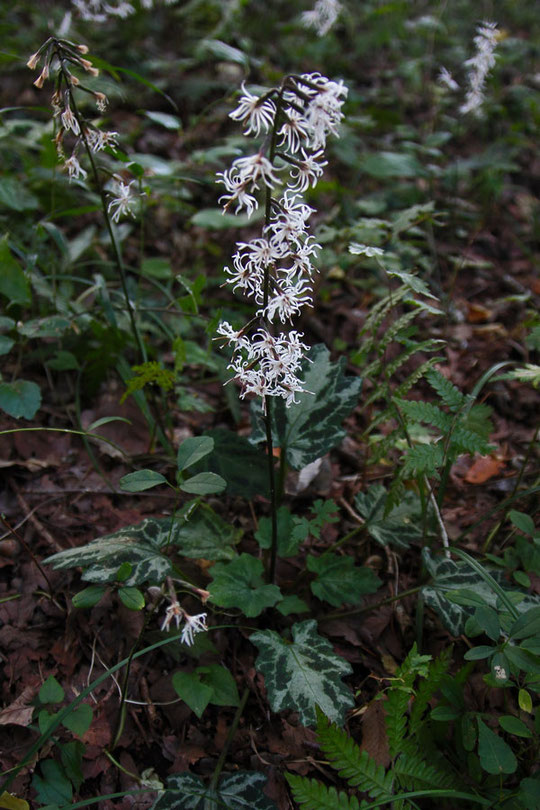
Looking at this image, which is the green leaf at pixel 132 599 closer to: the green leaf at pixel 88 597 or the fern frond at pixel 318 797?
the green leaf at pixel 88 597

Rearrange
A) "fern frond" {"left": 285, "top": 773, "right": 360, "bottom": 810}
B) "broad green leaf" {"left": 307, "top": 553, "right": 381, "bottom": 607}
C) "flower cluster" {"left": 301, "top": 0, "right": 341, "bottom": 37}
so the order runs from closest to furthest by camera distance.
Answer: "fern frond" {"left": 285, "top": 773, "right": 360, "bottom": 810} < "broad green leaf" {"left": 307, "top": 553, "right": 381, "bottom": 607} < "flower cluster" {"left": 301, "top": 0, "right": 341, "bottom": 37}

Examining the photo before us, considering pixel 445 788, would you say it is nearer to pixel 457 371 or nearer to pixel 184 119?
pixel 457 371

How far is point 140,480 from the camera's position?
1.69 metres

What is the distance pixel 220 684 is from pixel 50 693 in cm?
54

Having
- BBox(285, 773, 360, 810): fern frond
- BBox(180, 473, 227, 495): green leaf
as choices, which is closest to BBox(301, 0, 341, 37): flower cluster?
BBox(180, 473, 227, 495): green leaf

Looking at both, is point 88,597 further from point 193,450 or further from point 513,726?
point 513,726

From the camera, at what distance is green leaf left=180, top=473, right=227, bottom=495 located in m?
1.66

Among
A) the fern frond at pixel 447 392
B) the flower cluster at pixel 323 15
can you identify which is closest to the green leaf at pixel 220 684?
the fern frond at pixel 447 392

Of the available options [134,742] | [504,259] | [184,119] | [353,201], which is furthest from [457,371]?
[184,119]

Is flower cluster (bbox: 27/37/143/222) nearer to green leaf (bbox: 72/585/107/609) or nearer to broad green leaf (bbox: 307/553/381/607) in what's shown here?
green leaf (bbox: 72/585/107/609)

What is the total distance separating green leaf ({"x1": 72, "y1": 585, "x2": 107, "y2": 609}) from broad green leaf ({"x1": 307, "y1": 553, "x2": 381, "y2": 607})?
74 centimetres

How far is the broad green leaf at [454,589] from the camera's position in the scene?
6.05 feet

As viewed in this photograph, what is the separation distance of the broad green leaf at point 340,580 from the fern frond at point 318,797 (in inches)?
23.1

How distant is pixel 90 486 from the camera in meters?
2.52
